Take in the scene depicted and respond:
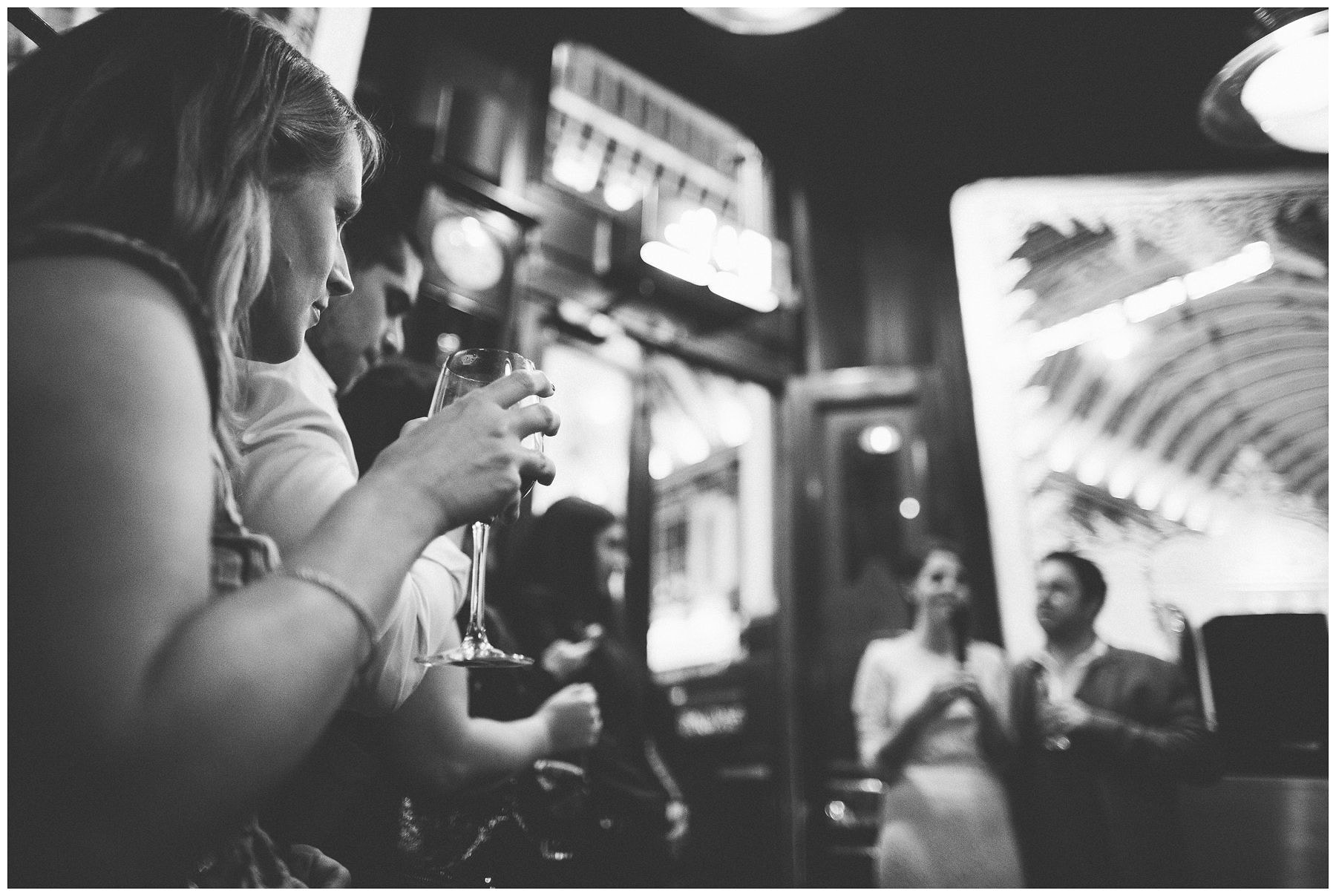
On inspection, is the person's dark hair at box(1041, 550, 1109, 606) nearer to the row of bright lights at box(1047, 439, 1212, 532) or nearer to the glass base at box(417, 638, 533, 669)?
the row of bright lights at box(1047, 439, 1212, 532)

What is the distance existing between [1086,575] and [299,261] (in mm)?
2629

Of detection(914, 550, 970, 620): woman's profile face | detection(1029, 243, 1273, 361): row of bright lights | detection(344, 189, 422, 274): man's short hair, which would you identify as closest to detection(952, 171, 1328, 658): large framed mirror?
detection(1029, 243, 1273, 361): row of bright lights

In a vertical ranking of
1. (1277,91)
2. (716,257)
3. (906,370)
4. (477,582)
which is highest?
(716,257)

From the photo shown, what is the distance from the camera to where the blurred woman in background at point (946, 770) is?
7.45 ft

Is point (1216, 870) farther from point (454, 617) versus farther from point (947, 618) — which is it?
point (454, 617)

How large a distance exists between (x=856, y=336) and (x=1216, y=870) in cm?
282

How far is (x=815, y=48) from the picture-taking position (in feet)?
13.9

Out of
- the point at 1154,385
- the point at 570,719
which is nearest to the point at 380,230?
the point at 570,719

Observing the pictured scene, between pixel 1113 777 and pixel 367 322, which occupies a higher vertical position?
pixel 367 322

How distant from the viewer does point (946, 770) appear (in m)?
2.37

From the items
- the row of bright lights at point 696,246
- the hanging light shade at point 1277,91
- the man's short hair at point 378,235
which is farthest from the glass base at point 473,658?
the row of bright lights at point 696,246

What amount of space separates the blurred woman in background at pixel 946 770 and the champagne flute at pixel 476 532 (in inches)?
79.8

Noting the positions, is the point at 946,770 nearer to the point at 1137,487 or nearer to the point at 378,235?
the point at 1137,487

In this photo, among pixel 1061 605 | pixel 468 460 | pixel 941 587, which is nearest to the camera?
pixel 468 460
